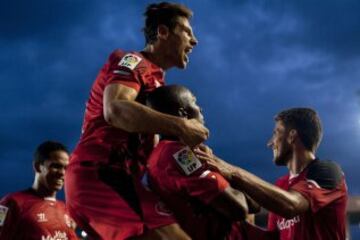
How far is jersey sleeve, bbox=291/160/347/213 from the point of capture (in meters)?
4.02

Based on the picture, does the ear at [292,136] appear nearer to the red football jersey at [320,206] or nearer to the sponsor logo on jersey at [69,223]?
the red football jersey at [320,206]

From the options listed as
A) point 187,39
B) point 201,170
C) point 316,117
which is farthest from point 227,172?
point 316,117

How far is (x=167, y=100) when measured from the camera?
327 cm

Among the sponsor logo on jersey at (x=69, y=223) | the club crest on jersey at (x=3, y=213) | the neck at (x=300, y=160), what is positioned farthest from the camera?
the sponsor logo on jersey at (x=69, y=223)

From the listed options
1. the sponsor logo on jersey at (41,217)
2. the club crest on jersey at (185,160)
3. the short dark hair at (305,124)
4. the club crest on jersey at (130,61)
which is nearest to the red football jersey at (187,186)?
the club crest on jersey at (185,160)

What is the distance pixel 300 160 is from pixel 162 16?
1603mm

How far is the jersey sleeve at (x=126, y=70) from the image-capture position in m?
3.25

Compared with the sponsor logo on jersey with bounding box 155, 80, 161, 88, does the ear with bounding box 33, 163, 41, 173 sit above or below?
above

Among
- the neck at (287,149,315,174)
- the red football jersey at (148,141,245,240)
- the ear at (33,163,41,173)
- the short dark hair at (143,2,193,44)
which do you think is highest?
the short dark hair at (143,2,193,44)

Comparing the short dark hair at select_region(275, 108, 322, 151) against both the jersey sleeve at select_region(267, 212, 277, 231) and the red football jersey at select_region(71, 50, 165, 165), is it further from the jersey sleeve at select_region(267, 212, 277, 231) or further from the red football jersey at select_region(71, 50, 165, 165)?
the red football jersey at select_region(71, 50, 165, 165)

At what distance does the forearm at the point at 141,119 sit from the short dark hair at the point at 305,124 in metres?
1.72

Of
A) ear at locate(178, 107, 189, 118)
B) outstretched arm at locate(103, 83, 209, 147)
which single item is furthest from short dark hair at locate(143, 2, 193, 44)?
outstretched arm at locate(103, 83, 209, 147)

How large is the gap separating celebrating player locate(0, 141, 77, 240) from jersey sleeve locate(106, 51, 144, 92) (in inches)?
129

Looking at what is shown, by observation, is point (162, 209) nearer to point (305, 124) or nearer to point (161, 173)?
point (161, 173)
